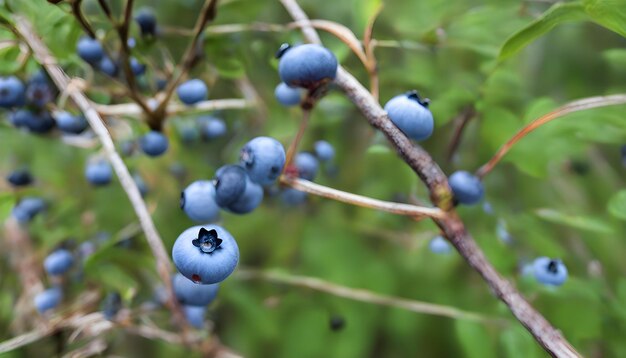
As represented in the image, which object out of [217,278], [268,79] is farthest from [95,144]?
[217,278]

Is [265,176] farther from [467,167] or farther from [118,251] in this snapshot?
[467,167]

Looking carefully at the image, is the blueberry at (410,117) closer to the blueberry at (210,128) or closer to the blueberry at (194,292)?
the blueberry at (194,292)

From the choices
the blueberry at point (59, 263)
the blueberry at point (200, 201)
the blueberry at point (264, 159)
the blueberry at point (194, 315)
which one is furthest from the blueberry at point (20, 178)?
the blueberry at point (264, 159)

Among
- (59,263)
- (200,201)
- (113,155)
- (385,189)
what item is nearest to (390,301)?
(385,189)

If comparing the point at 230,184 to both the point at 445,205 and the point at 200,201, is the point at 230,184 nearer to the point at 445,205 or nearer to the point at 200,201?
the point at 200,201

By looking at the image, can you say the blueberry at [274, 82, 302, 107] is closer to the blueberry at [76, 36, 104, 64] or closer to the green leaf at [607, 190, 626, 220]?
the blueberry at [76, 36, 104, 64]

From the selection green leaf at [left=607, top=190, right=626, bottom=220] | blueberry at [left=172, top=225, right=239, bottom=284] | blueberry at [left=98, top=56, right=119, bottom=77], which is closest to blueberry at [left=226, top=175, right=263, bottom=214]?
blueberry at [left=172, top=225, right=239, bottom=284]
